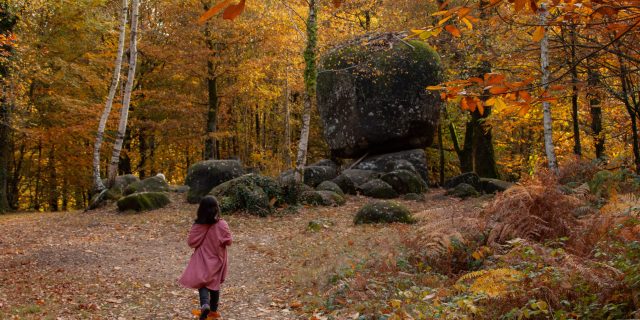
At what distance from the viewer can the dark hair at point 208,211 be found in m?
5.90

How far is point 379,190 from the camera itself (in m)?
16.4

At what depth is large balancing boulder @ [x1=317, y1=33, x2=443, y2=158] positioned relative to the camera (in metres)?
18.8

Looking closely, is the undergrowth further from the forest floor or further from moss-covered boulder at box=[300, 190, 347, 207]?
moss-covered boulder at box=[300, 190, 347, 207]

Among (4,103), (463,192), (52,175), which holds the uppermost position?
(4,103)

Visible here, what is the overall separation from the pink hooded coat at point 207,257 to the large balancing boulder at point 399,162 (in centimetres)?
1296

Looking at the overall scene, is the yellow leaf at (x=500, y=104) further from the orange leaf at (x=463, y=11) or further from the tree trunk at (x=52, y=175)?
the tree trunk at (x=52, y=175)

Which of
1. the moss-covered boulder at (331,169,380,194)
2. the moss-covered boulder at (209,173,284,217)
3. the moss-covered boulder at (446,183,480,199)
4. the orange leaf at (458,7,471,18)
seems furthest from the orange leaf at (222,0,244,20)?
the moss-covered boulder at (331,169,380,194)

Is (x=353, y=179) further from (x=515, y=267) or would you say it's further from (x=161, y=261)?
(x=515, y=267)

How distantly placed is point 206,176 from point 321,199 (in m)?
4.18

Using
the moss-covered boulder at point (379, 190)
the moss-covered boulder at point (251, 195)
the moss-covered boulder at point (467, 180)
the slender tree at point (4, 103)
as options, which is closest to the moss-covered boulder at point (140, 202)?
the moss-covered boulder at point (251, 195)

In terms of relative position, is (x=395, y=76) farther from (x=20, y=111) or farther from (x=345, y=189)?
(x=20, y=111)

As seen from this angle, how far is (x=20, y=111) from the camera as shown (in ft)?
54.3

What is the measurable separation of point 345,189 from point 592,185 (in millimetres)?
9250

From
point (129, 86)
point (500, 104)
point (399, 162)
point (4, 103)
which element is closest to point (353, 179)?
point (399, 162)
